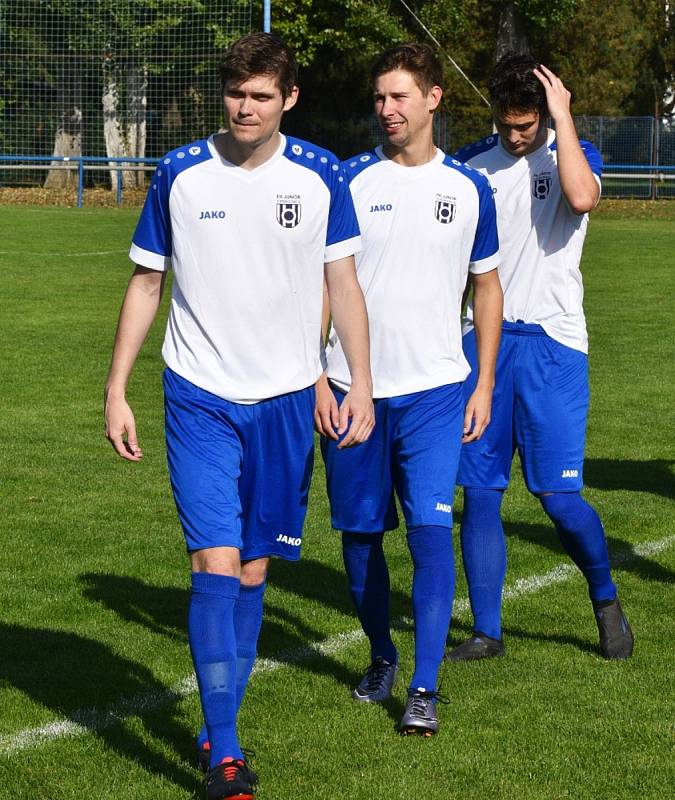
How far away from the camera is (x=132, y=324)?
424 cm

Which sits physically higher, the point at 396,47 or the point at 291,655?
the point at 396,47

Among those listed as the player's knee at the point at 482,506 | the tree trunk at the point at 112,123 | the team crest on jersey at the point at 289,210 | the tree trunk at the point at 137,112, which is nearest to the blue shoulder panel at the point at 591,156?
the player's knee at the point at 482,506

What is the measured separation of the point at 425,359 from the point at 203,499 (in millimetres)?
1146

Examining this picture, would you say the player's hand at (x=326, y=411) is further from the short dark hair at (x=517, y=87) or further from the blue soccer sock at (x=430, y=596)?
the short dark hair at (x=517, y=87)

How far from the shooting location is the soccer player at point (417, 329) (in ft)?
15.9

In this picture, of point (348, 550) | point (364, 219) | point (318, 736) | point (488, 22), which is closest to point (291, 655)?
point (348, 550)

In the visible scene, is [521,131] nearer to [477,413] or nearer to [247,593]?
[477,413]

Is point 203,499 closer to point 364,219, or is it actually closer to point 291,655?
point 364,219

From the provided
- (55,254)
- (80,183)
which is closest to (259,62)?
(55,254)

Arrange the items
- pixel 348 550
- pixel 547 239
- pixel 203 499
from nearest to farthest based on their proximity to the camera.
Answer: pixel 203 499
pixel 348 550
pixel 547 239

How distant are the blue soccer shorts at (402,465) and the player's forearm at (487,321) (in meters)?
0.17

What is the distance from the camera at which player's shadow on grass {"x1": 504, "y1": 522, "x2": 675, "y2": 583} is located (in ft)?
22.6

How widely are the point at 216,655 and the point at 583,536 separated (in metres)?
2.05

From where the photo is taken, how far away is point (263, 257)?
→ 164 inches
